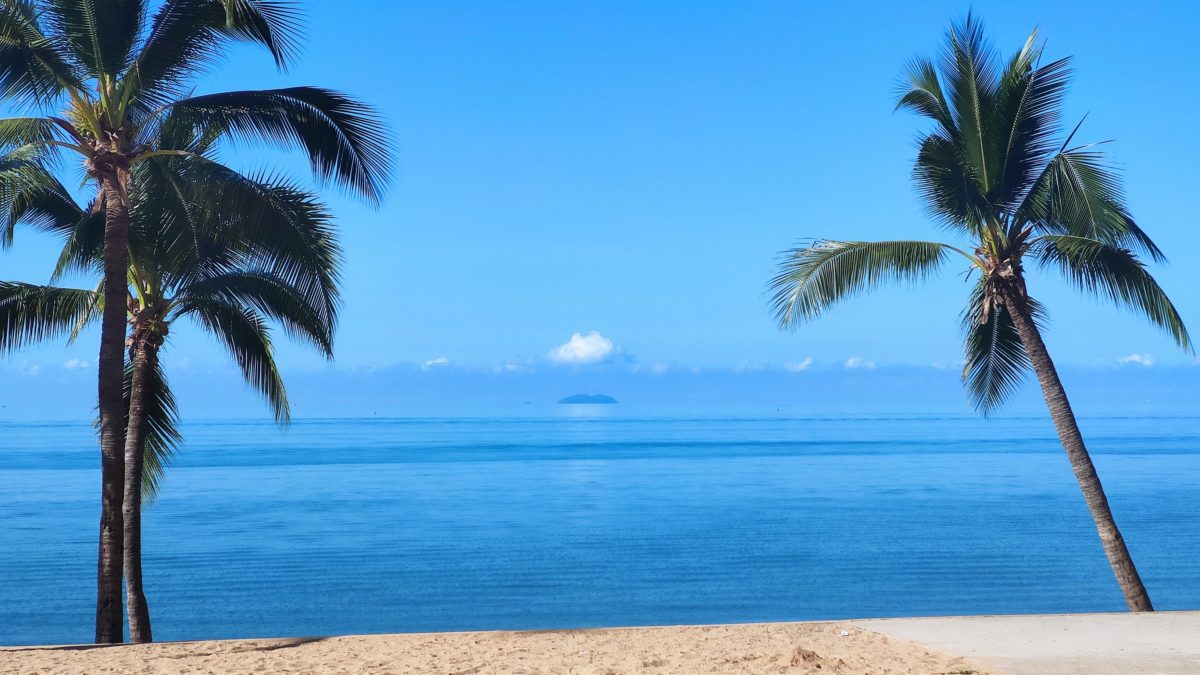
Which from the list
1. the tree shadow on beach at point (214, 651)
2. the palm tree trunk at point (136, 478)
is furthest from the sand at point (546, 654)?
the palm tree trunk at point (136, 478)

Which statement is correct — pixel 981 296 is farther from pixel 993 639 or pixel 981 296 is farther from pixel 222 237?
pixel 222 237

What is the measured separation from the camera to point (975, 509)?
4006 cm

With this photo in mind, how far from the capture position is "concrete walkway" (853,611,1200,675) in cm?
780

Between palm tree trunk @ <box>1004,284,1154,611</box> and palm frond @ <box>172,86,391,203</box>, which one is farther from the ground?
palm frond @ <box>172,86,391,203</box>

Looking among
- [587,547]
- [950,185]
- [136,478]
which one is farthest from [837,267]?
[587,547]

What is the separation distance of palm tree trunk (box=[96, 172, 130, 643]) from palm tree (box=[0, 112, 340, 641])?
898 mm

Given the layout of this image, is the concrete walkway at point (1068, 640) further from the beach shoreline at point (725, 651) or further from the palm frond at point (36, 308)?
the palm frond at point (36, 308)

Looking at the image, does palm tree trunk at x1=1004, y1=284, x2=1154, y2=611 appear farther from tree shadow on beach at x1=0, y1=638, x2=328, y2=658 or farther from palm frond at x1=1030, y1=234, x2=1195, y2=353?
tree shadow on beach at x1=0, y1=638, x2=328, y2=658

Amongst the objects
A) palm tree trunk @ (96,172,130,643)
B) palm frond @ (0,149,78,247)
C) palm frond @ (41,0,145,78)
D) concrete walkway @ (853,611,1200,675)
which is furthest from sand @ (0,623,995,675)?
palm frond @ (41,0,145,78)

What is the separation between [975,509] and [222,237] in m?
34.8

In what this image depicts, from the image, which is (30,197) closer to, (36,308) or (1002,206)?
(36,308)

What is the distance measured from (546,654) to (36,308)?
8.14 meters

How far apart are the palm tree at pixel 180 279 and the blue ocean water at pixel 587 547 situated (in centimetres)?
684

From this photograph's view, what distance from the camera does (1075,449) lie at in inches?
524
